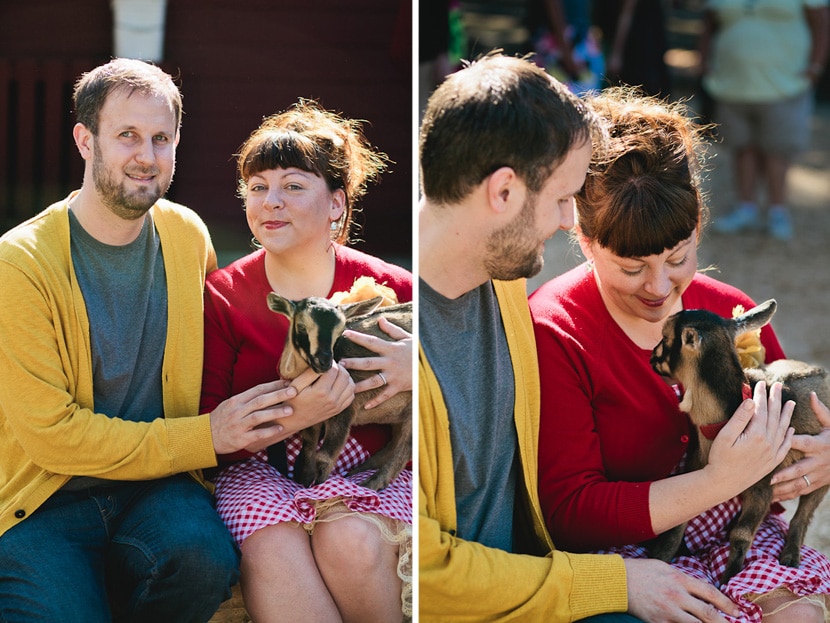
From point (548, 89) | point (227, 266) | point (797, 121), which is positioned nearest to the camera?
point (548, 89)

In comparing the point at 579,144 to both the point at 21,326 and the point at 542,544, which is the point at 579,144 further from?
the point at 21,326

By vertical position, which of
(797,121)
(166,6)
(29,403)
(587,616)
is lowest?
(587,616)

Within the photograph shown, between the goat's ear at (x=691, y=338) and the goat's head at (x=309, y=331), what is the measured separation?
810 millimetres

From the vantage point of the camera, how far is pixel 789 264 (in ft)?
26.2

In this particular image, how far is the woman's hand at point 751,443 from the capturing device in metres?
2.51

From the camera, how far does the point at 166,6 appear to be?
7.88ft

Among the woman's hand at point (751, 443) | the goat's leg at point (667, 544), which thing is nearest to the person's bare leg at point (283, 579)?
the goat's leg at point (667, 544)

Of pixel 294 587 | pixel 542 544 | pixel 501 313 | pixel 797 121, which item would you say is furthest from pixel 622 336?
pixel 797 121

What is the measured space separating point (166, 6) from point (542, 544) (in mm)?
1507

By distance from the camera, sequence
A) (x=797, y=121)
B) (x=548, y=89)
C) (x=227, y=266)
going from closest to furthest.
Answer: (x=548, y=89), (x=227, y=266), (x=797, y=121)

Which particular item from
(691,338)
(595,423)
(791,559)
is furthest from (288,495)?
(791,559)

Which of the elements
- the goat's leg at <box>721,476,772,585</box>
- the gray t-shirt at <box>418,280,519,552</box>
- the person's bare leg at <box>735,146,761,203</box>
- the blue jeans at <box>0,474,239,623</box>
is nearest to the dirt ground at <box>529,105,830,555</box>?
the person's bare leg at <box>735,146,761,203</box>

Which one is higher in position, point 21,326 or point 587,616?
point 21,326

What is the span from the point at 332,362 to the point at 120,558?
0.65 meters
